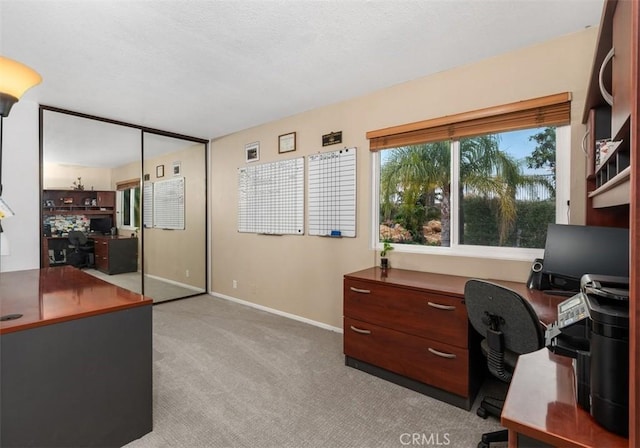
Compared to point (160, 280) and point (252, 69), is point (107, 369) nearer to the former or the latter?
point (252, 69)

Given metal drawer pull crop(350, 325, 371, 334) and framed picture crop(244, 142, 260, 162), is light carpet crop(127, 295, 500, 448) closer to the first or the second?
metal drawer pull crop(350, 325, 371, 334)

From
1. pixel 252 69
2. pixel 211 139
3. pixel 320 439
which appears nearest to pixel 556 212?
pixel 320 439

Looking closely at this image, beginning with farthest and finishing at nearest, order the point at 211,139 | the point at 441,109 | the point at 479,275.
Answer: the point at 211,139
the point at 441,109
the point at 479,275

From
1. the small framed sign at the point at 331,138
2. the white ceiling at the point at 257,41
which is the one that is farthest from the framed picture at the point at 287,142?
the white ceiling at the point at 257,41

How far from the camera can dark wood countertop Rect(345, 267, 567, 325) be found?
171 centimetres

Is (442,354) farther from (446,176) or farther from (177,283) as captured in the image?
(177,283)

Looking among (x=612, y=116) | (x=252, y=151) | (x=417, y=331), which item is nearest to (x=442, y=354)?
(x=417, y=331)

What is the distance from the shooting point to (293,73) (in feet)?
8.79

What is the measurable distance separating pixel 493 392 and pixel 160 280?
434 cm

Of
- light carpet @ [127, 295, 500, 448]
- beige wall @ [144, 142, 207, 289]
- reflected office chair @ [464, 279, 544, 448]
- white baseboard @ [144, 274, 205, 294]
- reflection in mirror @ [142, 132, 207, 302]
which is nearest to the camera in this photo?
reflected office chair @ [464, 279, 544, 448]

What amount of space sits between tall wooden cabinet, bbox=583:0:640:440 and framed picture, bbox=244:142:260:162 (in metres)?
3.45

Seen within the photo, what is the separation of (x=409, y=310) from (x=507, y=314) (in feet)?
2.48

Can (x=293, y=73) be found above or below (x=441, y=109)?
above

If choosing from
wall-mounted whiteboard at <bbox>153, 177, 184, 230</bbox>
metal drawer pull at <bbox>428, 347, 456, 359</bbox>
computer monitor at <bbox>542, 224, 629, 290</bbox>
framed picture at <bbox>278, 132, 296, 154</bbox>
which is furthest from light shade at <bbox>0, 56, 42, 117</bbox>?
computer monitor at <bbox>542, 224, 629, 290</bbox>
